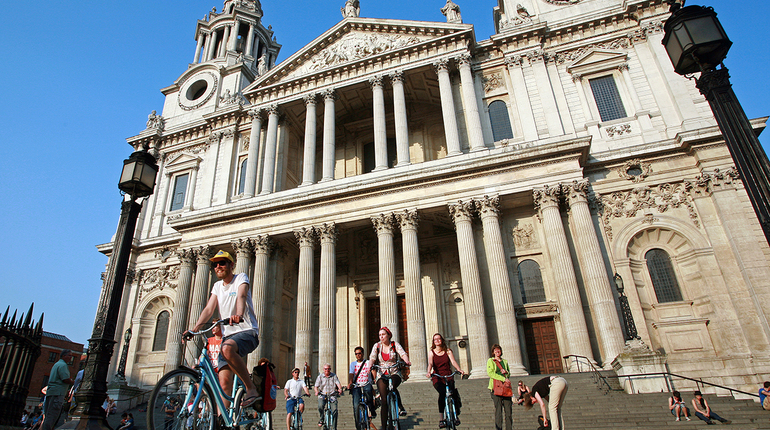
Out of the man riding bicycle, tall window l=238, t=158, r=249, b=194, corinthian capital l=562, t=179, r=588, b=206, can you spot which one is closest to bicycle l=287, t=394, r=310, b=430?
the man riding bicycle

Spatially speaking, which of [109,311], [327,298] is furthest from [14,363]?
[327,298]

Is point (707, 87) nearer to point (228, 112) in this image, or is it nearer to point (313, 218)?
point (313, 218)

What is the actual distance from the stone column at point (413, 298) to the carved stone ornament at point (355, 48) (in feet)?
32.8

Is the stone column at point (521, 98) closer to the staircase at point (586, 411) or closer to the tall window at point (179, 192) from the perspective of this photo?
the staircase at point (586, 411)

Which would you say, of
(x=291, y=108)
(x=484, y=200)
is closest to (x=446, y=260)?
(x=484, y=200)

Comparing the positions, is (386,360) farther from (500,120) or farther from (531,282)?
(500,120)

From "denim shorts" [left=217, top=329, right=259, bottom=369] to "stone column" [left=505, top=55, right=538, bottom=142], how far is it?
1877 cm

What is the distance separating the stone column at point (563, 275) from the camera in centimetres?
1619

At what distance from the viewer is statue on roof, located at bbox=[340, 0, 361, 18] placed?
26828 mm

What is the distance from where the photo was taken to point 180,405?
4398 mm

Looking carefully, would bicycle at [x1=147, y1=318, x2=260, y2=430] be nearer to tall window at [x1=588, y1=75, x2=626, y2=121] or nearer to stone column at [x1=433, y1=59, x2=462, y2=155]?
stone column at [x1=433, y1=59, x2=462, y2=155]

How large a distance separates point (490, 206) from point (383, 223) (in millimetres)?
4567

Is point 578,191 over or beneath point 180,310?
over

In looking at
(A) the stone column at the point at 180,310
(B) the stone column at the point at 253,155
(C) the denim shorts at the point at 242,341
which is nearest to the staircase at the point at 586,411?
(C) the denim shorts at the point at 242,341
